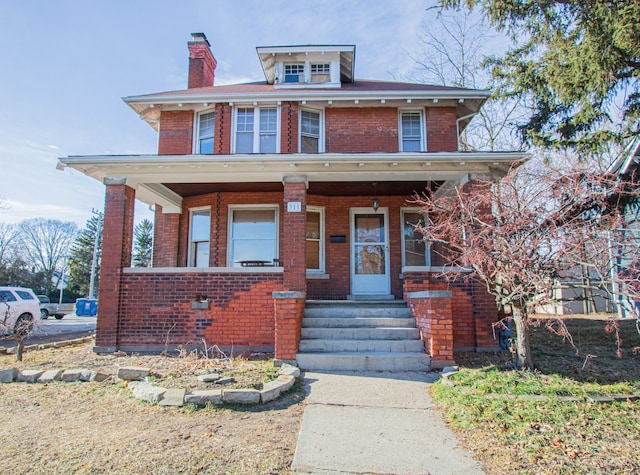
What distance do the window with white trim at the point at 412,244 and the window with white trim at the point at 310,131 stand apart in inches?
111

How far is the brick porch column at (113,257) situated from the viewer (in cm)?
742

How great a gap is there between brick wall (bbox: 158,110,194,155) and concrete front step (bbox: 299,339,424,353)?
6.35 m

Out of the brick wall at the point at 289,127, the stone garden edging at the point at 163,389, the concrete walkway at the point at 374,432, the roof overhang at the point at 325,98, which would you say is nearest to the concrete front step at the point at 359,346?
the stone garden edging at the point at 163,389

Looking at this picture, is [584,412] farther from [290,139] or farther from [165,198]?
[165,198]

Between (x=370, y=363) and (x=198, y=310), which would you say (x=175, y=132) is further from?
(x=370, y=363)

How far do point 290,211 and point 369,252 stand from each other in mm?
3369

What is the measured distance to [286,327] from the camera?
634 centimetres

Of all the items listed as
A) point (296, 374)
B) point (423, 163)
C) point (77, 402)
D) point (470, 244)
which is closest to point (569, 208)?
point (470, 244)

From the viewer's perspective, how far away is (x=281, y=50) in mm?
11219

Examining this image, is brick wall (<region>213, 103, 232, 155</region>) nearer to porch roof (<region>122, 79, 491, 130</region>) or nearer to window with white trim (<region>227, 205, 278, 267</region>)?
porch roof (<region>122, 79, 491, 130</region>)

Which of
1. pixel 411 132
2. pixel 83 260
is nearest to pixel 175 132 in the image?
pixel 411 132

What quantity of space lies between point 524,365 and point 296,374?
3227mm

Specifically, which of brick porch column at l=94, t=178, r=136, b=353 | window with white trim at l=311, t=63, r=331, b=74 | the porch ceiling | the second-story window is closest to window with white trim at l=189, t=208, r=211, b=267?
the porch ceiling

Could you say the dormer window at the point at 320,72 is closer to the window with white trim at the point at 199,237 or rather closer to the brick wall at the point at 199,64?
the brick wall at the point at 199,64
